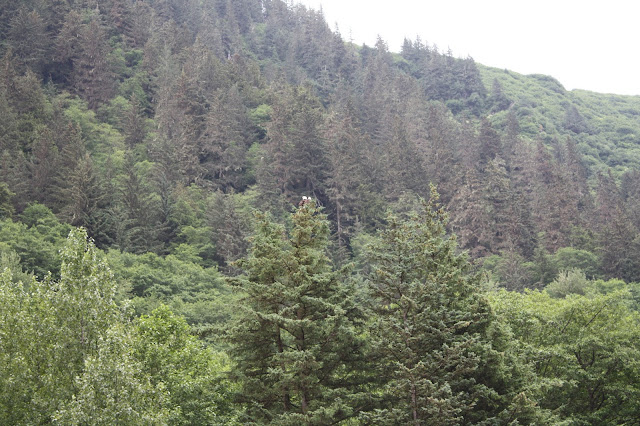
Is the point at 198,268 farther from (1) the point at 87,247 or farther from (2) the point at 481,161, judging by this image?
(2) the point at 481,161

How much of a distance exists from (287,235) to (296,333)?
45569mm

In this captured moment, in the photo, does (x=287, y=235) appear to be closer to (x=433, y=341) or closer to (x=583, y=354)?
(x=583, y=354)

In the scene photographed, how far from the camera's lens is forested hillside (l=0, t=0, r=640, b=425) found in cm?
2170

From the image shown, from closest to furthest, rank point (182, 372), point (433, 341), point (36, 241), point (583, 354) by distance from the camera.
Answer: point (433, 341), point (182, 372), point (583, 354), point (36, 241)

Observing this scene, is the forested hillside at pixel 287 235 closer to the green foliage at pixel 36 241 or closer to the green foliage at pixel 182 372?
Answer: the green foliage at pixel 182 372

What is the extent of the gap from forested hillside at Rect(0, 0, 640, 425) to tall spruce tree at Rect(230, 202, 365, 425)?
10cm

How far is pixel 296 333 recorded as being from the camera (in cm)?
2344

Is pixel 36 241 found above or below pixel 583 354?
below

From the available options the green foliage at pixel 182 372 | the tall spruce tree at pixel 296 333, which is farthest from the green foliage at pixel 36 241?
the tall spruce tree at pixel 296 333

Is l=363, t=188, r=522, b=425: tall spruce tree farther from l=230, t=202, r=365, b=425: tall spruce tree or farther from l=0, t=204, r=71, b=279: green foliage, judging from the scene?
l=0, t=204, r=71, b=279: green foliage

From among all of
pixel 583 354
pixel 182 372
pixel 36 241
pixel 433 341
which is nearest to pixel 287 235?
pixel 36 241

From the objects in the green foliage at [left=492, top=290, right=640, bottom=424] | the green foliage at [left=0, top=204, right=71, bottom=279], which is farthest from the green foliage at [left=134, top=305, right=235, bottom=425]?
the green foliage at [left=0, top=204, right=71, bottom=279]

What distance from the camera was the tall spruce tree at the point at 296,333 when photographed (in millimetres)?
22469

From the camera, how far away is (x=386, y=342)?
22.9 m
